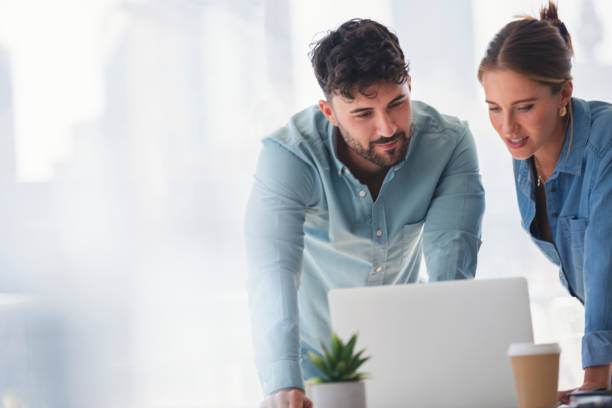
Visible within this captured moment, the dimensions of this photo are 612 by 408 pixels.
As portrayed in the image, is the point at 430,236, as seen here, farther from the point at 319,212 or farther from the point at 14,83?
the point at 14,83

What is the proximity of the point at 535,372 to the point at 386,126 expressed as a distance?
0.82m

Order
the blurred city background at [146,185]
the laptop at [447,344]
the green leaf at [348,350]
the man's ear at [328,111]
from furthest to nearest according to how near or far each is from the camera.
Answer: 1. the blurred city background at [146,185]
2. the man's ear at [328,111]
3. the laptop at [447,344]
4. the green leaf at [348,350]

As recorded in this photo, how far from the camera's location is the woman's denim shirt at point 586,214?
5.18 ft

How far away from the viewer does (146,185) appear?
3572 millimetres

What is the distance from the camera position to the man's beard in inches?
76.0

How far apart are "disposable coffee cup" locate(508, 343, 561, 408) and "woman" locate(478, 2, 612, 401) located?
1.86 ft

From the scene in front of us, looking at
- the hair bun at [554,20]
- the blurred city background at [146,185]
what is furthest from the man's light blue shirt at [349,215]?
the blurred city background at [146,185]

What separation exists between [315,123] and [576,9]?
2160mm

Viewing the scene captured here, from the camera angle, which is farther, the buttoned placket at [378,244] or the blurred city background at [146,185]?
the blurred city background at [146,185]

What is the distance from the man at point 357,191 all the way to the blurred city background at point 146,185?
1408 mm

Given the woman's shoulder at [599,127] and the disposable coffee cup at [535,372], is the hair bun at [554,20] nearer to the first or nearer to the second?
the woman's shoulder at [599,127]

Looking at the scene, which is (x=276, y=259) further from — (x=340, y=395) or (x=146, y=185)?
(x=146, y=185)

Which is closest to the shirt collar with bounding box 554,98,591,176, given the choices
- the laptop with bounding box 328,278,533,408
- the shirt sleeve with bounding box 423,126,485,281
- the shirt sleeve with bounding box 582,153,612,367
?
the shirt sleeve with bounding box 582,153,612,367

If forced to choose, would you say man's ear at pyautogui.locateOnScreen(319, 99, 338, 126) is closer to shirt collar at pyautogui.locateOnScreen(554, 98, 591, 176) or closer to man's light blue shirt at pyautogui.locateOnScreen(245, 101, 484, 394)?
man's light blue shirt at pyautogui.locateOnScreen(245, 101, 484, 394)
